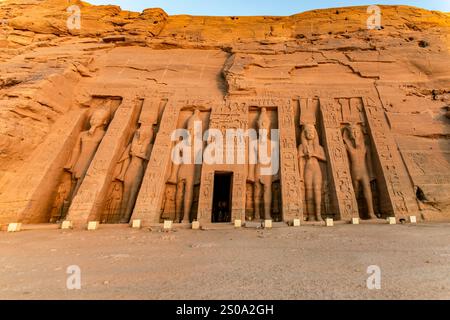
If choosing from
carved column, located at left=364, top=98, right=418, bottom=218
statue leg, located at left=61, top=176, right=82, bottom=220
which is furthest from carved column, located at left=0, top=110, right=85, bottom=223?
carved column, located at left=364, top=98, right=418, bottom=218

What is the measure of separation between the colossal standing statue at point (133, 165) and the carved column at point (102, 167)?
345 millimetres

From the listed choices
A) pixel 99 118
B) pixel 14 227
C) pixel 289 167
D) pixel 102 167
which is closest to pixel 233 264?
pixel 289 167

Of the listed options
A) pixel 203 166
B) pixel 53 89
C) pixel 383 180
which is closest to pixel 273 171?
pixel 203 166

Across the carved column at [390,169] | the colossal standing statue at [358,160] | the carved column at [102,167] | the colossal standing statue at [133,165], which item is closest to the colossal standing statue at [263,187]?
the colossal standing statue at [358,160]

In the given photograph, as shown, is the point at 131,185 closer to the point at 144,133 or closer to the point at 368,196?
the point at 144,133

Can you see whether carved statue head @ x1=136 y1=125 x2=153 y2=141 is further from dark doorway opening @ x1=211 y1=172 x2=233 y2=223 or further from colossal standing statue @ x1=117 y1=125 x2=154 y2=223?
dark doorway opening @ x1=211 y1=172 x2=233 y2=223

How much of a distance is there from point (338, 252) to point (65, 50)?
12269mm

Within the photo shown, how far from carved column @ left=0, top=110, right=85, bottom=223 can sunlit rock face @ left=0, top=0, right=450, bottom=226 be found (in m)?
0.04

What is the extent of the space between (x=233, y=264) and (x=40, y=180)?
6.65 meters

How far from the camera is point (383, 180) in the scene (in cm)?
757

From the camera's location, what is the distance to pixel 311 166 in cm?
804

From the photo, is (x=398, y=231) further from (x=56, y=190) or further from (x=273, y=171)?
(x=56, y=190)

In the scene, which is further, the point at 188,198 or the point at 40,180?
the point at 188,198

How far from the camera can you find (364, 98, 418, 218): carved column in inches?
277
